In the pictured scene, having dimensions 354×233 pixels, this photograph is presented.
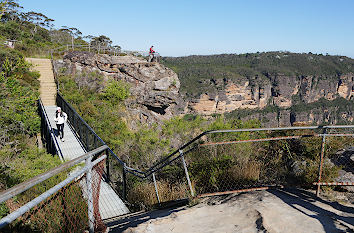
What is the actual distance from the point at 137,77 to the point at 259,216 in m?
20.8

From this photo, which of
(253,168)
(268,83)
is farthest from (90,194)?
(268,83)

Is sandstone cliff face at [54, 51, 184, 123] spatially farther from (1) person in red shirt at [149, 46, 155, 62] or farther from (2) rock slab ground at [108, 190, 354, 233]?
(2) rock slab ground at [108, 190, 354, 233]

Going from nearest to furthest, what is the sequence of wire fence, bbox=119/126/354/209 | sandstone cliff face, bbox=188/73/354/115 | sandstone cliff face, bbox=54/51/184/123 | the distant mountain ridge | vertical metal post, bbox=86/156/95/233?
vertical metal post, bbox=86/156/95/233 < wire fence, bbox=119/126/354/209 < sandstone cliff face, bbox=54/51/184/123 < sandstone cliff face, bbox=188/73/354/115 < the distant mountain ridge

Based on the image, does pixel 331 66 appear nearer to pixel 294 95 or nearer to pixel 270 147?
pixel 294 95

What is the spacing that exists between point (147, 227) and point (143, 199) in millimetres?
2627

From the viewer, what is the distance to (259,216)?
3330 mm

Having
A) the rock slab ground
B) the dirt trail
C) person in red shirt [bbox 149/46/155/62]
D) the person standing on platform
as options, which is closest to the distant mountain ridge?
person in red shirt [bbox 149/46/155/62]

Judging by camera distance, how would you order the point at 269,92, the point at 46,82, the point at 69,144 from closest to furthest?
the point at 69,144
the point at 46,82
the point at 269,92

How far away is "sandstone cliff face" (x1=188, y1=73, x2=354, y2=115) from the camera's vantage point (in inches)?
3713

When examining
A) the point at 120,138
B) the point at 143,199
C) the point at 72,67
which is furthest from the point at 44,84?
the point at 143,199

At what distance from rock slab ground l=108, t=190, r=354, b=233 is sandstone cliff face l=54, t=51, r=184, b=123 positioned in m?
17.6

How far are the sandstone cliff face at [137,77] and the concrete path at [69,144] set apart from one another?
119 centimetres

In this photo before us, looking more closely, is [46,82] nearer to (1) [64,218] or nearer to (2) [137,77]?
(2) [137,77]

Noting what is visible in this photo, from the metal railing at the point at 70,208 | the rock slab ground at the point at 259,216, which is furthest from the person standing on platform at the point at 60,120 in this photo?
the rock slab ground at the point at 259,216
